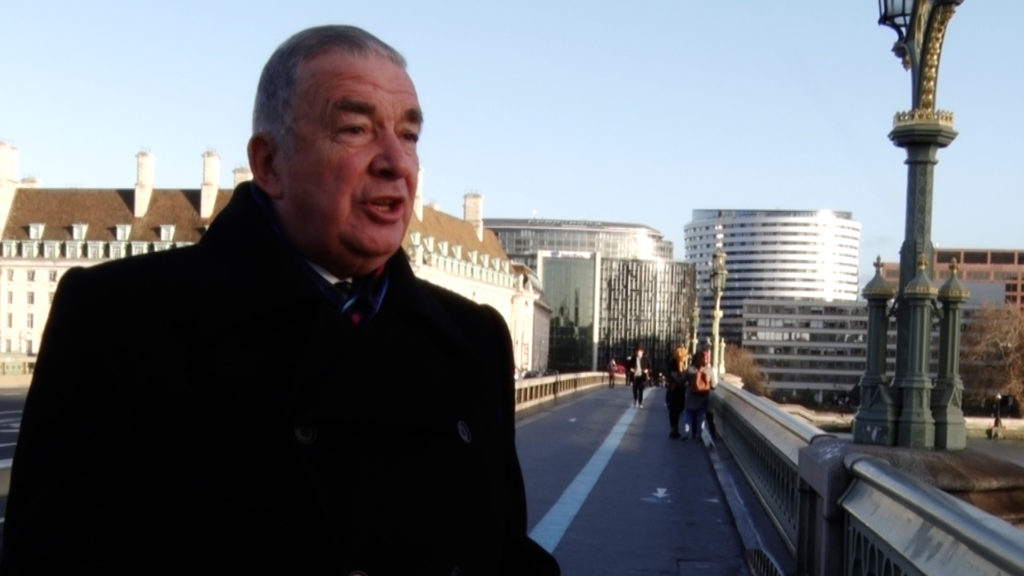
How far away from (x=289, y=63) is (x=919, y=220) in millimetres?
7588

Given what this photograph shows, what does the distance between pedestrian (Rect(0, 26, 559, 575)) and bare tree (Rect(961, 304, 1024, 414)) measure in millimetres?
85058

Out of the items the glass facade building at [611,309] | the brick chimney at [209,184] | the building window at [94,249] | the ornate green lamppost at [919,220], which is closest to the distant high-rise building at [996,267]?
the glass facade building at [611,309]

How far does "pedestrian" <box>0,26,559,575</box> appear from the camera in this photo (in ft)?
7.11

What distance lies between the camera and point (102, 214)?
4053 inches

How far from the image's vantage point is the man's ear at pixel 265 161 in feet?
8.35

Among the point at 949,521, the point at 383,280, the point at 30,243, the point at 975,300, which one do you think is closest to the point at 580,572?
the point at 949,521

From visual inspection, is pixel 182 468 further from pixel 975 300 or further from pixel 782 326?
pixel 782 326

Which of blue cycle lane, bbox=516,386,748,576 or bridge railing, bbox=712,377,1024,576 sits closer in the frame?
bridge railing, bbox=712,377,1024,576

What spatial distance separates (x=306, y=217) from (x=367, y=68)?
0.30 metres

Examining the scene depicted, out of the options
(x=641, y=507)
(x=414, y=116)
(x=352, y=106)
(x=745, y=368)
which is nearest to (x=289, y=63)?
(x=352, y=106)

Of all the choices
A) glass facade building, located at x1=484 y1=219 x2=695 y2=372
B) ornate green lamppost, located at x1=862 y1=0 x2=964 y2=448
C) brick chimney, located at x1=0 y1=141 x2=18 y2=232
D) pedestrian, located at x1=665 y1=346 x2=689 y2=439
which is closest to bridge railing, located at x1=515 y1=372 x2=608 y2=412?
pedestrian, located at x1=665 y1=346 x2=689 y2=439

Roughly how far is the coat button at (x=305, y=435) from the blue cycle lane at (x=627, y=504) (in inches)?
295

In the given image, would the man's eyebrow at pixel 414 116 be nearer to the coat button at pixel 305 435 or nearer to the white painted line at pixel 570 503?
the coat button at pixel 305 435

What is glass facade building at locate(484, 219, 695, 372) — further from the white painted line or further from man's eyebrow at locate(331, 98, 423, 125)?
man's eyebrow at locate(331, 98, 423, 125)
